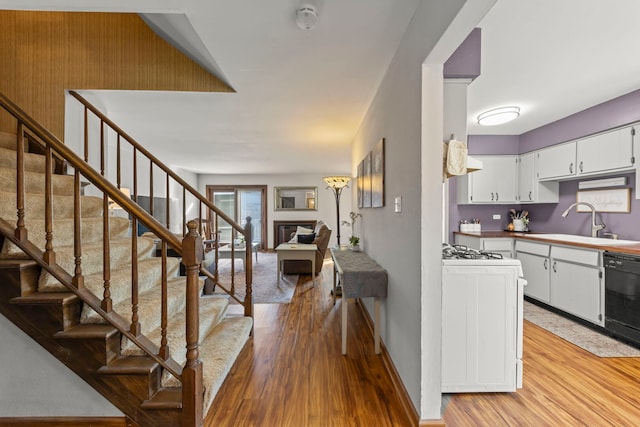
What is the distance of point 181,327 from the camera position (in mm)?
1947

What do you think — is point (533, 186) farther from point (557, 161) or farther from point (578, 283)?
point (578, 283)

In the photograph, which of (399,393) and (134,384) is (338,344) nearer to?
(399,393)

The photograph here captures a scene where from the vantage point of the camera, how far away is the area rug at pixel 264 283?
13.0 ft

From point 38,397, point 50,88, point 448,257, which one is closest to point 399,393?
point 448,257

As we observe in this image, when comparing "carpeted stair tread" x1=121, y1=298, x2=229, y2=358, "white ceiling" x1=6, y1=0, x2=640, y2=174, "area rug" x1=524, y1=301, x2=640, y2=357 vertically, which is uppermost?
"white ceiling" x1=6, y1=0, x2=640, y2=174

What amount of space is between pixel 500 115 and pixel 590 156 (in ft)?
3.81

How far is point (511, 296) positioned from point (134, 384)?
2.27 meters

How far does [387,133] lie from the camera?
2340mm

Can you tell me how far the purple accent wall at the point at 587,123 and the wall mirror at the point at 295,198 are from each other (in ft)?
18.1

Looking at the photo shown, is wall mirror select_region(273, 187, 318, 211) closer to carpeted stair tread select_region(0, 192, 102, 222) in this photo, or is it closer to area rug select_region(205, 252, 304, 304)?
area rug select_region(205, 252, 304, 304)

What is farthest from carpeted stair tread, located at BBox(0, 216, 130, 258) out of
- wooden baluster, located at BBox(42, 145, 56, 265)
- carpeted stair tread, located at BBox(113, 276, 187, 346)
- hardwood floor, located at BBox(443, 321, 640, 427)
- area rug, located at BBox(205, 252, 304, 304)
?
hardwood floor, located at BBox(443, 321, 640, 427)

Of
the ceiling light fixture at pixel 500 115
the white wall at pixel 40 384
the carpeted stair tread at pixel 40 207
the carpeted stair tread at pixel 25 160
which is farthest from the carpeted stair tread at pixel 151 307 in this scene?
the ceiling light fixture at pixel 500 115

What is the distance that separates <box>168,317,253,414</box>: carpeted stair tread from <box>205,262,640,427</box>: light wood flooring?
15 centimetres

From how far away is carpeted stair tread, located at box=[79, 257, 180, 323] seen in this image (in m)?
1.61
